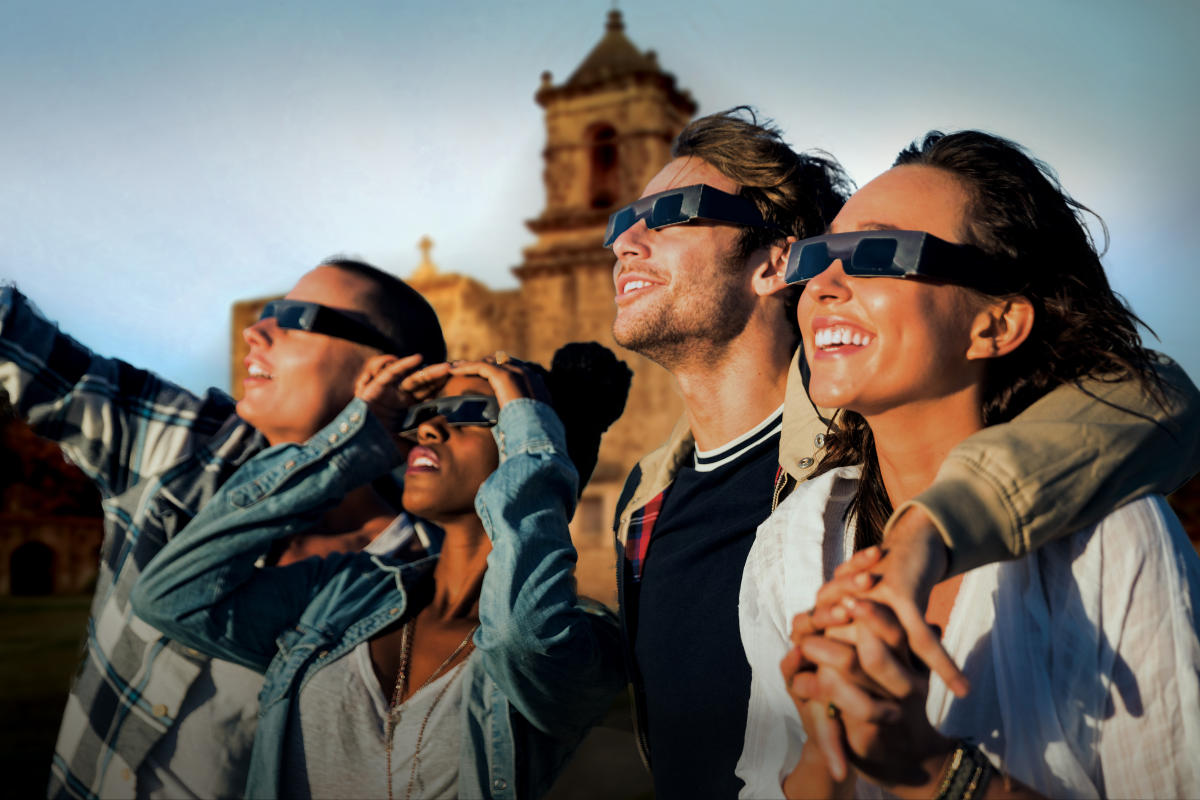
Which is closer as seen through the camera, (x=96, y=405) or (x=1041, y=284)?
(x=1041, y=284)

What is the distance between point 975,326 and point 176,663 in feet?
7.81

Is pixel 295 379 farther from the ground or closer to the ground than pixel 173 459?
farther from the ground

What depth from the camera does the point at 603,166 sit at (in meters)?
17.6

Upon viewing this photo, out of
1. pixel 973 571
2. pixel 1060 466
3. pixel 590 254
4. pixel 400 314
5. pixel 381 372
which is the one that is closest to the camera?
pixel 1060 466

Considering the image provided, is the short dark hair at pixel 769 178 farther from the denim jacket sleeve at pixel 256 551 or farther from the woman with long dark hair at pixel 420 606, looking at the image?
the denim jacket sleeve at pixel 256 551

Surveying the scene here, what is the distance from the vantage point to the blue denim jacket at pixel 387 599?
2502mm

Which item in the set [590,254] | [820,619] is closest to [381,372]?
[820,619]

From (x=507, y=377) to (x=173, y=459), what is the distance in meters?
1.16

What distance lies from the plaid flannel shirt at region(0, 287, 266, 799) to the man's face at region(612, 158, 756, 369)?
1395 mm

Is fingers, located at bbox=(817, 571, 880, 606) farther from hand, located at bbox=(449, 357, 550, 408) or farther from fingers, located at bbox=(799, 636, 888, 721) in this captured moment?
hand, located at bbox=(449, 357, 550, 408)

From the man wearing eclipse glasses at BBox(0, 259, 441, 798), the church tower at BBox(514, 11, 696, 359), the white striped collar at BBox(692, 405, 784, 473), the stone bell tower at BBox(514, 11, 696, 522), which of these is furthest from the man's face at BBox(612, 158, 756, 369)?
the church tower at BBox(514, 11, 696, 359)

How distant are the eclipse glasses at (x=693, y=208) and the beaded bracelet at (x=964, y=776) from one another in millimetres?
1677

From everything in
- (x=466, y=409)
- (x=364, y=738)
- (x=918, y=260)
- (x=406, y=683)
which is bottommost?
(x=364, y=738)

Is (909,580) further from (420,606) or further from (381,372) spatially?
(381,372)
